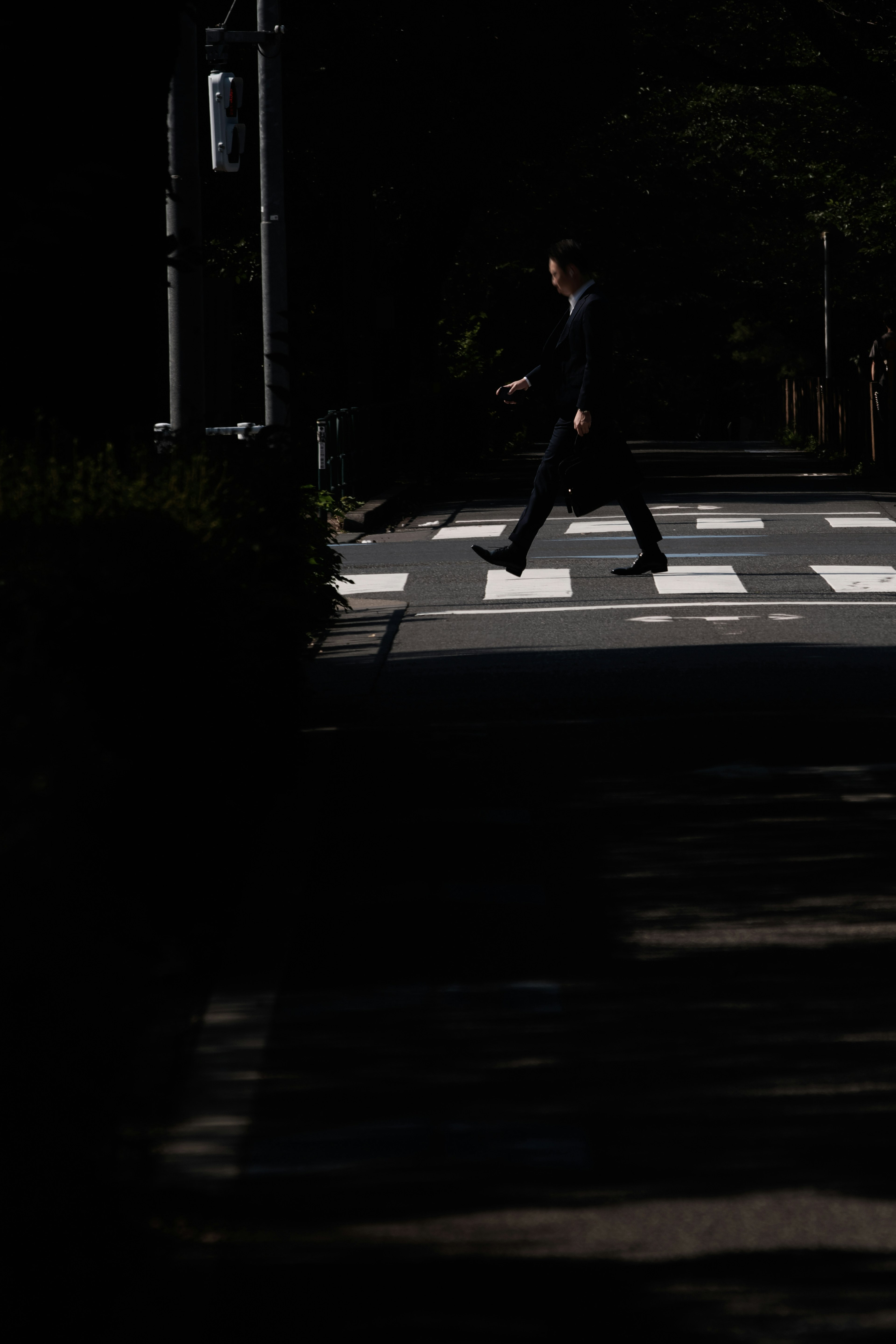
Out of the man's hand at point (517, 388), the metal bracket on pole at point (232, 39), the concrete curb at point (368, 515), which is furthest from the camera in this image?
the concrete curb at point (368, 515)

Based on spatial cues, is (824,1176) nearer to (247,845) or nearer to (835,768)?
(247,845)

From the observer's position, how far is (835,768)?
875 cm

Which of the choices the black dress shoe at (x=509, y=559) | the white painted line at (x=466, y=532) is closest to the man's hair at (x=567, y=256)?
the black dress shoe at (x=509, y=559)

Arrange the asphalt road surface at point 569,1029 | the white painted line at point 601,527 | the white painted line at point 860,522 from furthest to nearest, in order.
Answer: the white painted line at point 860,522
the white painted line at point 601,527
the asphalt road surface at point 569,1029

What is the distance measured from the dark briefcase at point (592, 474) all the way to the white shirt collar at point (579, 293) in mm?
782

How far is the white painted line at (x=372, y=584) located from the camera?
17172mm

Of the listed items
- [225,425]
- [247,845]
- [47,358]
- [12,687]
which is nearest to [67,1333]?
[12,687]

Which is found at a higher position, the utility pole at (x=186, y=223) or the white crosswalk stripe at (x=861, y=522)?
the utility pole at (x=186, y=223)

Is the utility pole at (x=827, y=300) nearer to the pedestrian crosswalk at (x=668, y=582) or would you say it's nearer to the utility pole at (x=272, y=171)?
the utility pole at (x=272, y=171)

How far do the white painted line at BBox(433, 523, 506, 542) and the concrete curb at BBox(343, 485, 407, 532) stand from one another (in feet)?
2.73

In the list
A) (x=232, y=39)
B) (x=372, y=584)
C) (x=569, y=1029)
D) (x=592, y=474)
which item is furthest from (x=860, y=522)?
(x=569, y=1029)

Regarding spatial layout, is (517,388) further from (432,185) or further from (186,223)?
(432,185)

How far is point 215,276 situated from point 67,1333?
12.1 meters

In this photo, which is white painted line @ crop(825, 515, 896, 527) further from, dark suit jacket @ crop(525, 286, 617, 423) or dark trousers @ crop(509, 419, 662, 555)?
dark suit jacket @ crop(525, 286, 617, 423)
